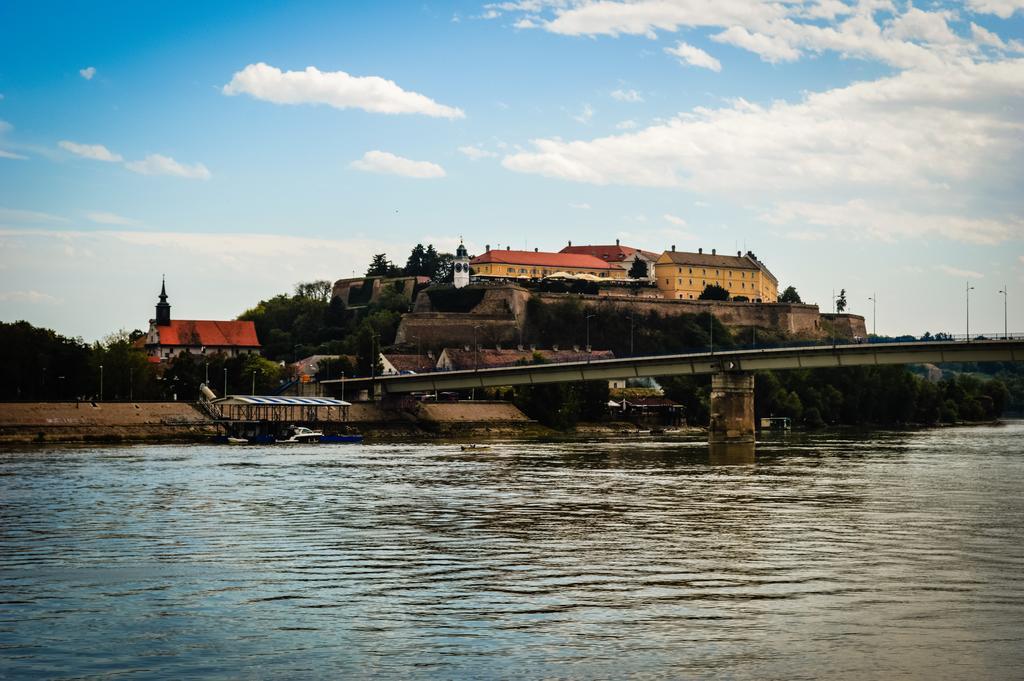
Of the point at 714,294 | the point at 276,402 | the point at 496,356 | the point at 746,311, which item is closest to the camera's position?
the point at 276,402

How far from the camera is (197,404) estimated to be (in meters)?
89.4

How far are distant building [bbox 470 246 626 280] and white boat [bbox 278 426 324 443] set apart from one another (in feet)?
232

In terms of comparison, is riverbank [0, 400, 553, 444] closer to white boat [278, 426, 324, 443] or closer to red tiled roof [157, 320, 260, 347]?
white boat [278, 426, 324, 443]

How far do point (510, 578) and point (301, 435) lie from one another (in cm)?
6453

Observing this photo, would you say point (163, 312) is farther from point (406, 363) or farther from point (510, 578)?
point (510, 578)

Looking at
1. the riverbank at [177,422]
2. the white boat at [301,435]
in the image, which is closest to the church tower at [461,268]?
the riverbank at [177,422]

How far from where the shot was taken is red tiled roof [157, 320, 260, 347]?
14062 centimetres

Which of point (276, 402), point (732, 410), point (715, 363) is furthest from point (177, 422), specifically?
point (732, 410)

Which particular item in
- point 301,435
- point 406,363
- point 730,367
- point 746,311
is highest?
point 746,311

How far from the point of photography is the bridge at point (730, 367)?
7531 centimetres

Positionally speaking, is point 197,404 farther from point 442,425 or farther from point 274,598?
point 274,598

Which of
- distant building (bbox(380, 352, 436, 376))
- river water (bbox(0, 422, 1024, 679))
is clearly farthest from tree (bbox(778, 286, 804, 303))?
river water (bbox(0, 422, 1024, 679))

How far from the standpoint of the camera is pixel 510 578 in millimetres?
23266

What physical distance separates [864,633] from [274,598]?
977 centimetres
